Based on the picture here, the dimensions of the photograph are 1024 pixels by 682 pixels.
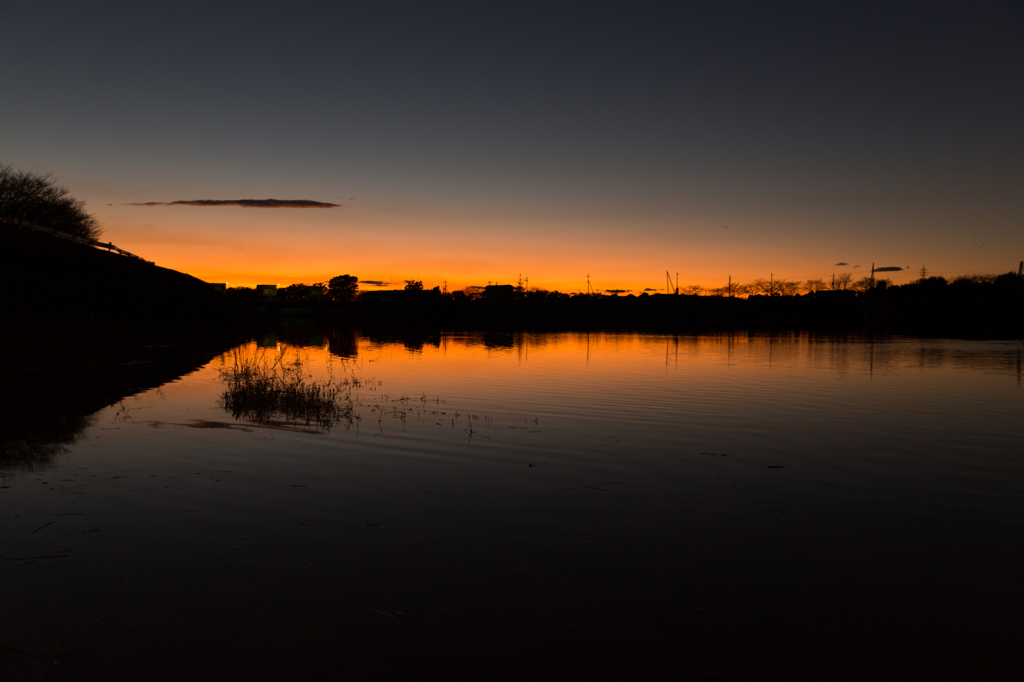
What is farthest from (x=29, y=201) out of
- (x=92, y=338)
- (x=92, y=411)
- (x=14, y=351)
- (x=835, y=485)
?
(x=835, y=485)

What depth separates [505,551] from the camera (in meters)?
6.72

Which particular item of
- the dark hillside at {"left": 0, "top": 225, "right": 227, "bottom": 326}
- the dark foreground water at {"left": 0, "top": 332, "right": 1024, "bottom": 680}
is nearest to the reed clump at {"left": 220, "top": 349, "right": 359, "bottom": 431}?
the dark foreground water at {"left": 0, "top": 332, "right": 1024, "bottom": 680}

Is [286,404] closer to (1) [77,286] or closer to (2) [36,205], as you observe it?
(1) [77,286]

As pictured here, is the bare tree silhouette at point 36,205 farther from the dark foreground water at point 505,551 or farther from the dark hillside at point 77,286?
the dark foreground water at point 505,551

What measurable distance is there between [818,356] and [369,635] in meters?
38.5

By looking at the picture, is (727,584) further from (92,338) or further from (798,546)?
(92,338)

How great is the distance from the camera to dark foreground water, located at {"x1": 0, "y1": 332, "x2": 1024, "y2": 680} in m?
4.79

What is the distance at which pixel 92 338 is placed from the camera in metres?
26.5

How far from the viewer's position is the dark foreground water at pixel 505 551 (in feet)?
15.7

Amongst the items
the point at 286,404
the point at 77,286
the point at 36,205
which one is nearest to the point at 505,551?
the point at 286,404

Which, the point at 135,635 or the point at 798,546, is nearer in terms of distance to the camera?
the point at 135,635

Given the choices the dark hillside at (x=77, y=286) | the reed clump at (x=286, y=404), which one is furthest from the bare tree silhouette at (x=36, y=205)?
the reed clump at (x=286, y=404)

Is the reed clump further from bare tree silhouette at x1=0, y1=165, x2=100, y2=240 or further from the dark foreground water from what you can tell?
bare tree silhouette at x1=0, y1=165, x2=100, y2=240

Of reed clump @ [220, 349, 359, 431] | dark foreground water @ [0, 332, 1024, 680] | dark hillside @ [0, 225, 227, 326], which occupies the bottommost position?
dark foreground water @ [0, 332, 1024, 680]
